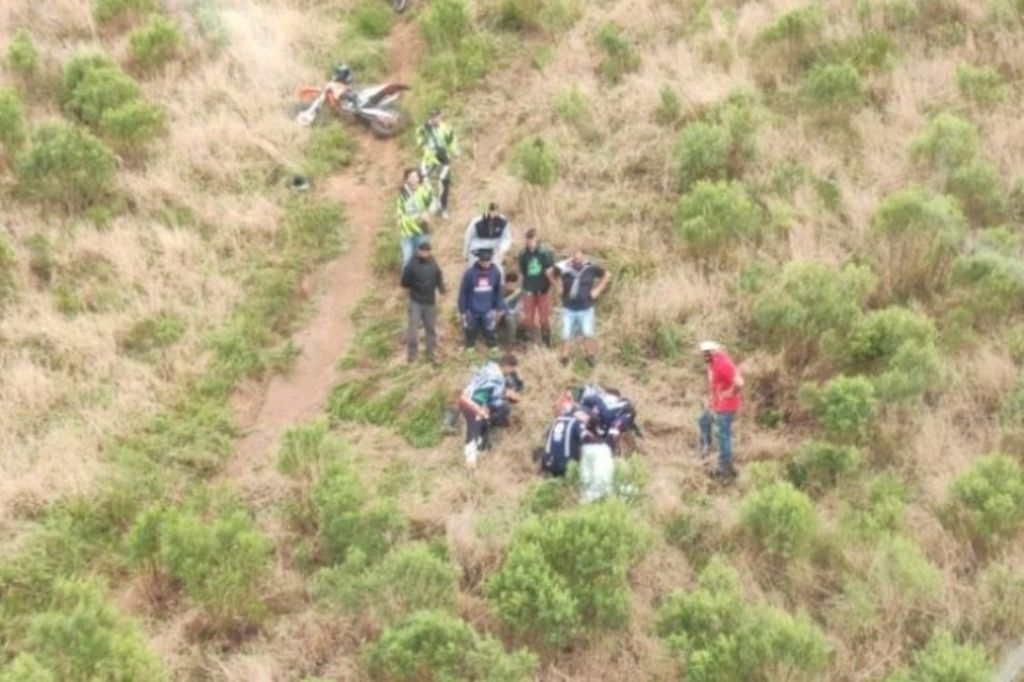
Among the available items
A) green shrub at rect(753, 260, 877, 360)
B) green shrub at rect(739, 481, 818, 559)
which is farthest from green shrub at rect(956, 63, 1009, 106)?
green shrub at rect(739, 481, 818, 559)

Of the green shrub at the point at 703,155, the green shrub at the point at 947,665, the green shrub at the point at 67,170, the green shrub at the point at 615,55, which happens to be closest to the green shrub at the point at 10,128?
the green shrub at the point at 67,170

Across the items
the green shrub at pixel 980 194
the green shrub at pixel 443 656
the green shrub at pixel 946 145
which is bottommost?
the green shrub at pixel 443 656

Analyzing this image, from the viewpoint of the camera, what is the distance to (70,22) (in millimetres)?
20781

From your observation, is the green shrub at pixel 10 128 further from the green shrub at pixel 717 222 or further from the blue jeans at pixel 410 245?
the green shrub at pixel 717 222

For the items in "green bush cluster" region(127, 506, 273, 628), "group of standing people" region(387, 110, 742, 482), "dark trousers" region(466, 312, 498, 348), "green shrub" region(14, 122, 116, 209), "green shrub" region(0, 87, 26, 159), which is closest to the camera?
"green bush cluster" region(127, 506, 273, 628)

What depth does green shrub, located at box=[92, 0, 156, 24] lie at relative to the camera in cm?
2067

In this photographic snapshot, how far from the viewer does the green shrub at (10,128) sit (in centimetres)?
1736

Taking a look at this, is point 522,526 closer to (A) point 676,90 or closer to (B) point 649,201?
(B) point 649,201

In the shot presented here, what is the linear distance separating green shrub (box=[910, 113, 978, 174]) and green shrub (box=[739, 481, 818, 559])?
634 centimetres

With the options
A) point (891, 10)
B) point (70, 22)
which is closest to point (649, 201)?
point (891, 10)

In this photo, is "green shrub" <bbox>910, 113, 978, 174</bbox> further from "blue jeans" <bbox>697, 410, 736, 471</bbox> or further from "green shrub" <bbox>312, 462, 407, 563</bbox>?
"green shrub" <bbox>312, 462, 407, 563</bbox>

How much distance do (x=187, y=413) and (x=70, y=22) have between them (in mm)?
9430

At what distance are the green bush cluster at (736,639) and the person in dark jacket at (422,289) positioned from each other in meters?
4.83

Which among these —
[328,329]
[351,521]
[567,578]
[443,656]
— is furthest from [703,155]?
[443,656]
